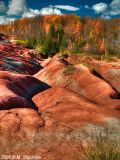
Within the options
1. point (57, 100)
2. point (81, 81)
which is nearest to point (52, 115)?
point (57, 100)

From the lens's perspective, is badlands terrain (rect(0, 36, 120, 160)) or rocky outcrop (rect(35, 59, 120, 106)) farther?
rocky outcrop (rect(35, 59, 120, 106))

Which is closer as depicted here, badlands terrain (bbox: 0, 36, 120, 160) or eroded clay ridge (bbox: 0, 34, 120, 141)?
badlands terrain (bbox: 0, 36, 120, 160)

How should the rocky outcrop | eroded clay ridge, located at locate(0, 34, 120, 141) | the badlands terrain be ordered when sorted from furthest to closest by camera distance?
1. the rocky outcrop
2. eroded clay ridge, located at locate(0, 34, 120, 141)
3. the badlands terrain

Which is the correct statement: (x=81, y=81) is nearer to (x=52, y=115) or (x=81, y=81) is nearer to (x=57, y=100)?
(x=57, y=100)

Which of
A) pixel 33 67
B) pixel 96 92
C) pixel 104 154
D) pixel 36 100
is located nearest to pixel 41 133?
pixel 104 154

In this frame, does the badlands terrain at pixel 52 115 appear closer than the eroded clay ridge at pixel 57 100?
Yes

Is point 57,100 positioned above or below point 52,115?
below

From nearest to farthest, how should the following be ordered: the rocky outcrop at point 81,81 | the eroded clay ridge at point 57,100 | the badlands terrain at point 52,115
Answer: the badlands terrain at point 52,115
the eroded clay ridge at point 57,100
the rocky outcrop at point 81,81

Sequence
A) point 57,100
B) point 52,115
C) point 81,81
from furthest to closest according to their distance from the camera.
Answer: point 81,81 → point 57,100 → point 52,115

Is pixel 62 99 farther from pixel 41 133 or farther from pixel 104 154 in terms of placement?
pixel 104 154

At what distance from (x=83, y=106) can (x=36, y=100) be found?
3.96 meters

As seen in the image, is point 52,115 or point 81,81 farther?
point 81,81

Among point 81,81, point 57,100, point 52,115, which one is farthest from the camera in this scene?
point 81,81

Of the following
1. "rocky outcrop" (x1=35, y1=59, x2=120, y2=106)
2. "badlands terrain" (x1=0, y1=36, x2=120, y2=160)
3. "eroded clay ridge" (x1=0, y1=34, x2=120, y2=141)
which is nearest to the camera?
"badlands terrain" (x1=0, y1=36, x2=120, y2=160)
